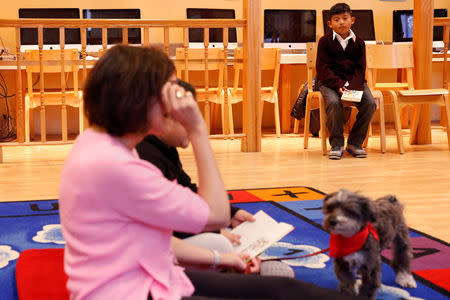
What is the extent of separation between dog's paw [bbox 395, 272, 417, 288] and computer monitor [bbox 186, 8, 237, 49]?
5.17 metres

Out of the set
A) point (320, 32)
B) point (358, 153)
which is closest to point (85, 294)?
point (358, 153)

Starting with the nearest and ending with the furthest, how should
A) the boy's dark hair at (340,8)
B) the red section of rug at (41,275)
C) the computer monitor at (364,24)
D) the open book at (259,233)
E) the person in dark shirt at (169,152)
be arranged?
the open book at (259,233) → the person in dark shirt at (169,152) → the red section of rug at (41,275) → the boy's dark hair at (340,8) → the computer monitor at (364,24)

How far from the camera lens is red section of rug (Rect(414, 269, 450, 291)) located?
1913 millimetres

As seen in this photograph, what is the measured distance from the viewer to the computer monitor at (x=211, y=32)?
6.81 metres

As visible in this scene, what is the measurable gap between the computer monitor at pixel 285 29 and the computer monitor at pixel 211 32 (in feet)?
1.33

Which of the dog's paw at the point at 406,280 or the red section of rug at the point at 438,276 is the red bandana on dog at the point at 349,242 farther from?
the red section of rug at the point at 438,276

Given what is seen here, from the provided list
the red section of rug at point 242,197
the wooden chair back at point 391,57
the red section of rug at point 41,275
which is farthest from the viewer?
the wooden chair back at point 391,57

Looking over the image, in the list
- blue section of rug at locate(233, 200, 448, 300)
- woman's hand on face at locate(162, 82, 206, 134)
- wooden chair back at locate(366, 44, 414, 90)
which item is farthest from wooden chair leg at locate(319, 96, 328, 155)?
woman's hand on face at locate(162, 82, 206, 134)

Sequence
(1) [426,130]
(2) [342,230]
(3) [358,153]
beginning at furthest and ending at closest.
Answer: (1) [426,130] → (3) [358,153] → (2) [342,230]

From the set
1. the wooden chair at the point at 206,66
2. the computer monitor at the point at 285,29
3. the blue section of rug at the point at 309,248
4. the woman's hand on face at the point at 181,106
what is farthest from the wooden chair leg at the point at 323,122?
the woman's hand on face at the point at 181,106

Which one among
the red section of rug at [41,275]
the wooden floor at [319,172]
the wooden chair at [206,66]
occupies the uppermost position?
the wooden chair at [206,66]

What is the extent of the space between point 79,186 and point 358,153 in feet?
13.1

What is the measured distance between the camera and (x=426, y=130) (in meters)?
5.53

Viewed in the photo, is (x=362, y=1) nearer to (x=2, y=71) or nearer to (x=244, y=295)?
(x=2, y=71)
